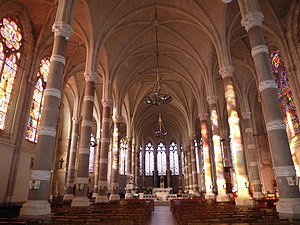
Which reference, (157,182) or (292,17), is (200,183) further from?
(292,17)

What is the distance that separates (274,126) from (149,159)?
41.8 meters

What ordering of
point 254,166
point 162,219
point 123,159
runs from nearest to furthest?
point 162,219, point 254,166, point 123,159

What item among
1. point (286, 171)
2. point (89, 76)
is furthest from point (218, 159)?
point (89, 76)

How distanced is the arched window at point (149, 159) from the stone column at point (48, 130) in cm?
4066

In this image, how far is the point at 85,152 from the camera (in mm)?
13383

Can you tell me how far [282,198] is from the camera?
25.4 feet

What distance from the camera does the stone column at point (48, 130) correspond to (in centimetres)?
785

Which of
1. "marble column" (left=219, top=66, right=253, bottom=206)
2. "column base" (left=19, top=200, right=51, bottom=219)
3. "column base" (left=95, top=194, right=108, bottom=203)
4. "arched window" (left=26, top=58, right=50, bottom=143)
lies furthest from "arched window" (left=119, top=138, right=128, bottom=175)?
"column base" (left=19, top=200, right=51, bottom=219)

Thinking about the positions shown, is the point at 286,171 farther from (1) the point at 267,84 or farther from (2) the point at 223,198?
(2) the point at 223,198

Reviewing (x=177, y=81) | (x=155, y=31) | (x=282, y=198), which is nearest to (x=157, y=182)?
(x=177, y=81)

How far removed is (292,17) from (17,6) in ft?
64.9

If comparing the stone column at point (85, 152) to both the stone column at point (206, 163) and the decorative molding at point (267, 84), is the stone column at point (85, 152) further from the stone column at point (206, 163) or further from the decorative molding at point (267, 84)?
the stone column at point (206, 163)

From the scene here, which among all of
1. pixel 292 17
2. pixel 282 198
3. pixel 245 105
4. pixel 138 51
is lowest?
pixel 282 198

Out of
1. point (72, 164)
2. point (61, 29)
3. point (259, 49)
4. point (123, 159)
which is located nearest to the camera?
point (259, 49)
